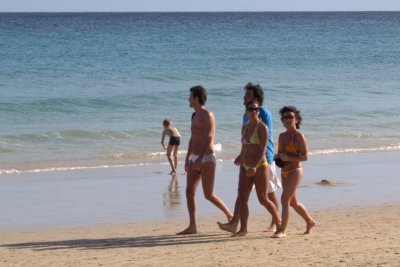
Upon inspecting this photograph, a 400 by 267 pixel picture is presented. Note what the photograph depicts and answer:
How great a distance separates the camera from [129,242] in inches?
375

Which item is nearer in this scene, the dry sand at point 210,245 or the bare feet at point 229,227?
the dry sand at point 210,245

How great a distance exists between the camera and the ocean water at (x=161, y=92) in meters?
19.5

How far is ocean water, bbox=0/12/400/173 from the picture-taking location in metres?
19.5

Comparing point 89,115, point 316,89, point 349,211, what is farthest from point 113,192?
point 316,89

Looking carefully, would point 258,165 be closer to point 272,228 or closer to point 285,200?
point 285,200

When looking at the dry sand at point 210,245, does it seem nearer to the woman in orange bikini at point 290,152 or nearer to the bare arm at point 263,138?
the woman in orange bikini at point 290,152

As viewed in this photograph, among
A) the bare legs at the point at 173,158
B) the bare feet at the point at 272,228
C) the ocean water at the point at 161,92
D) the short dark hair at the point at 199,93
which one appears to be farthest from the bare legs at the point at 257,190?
the ocean water at the point at 161,92

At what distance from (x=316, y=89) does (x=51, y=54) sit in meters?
17.7

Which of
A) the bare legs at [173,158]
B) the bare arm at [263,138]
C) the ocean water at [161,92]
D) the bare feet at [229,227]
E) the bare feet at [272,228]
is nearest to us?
the bare arm at [263,138]

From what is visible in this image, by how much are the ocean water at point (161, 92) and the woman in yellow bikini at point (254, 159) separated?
759cm

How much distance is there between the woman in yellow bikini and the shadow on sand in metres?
0.47

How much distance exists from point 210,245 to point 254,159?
942mm

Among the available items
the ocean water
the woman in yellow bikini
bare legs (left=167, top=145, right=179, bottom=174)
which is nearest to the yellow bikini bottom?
the woman in yellow bikini

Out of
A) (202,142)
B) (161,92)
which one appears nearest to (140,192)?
(202,142)
